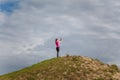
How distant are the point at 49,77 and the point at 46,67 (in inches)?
137

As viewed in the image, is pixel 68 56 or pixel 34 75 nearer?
pixel 34 75

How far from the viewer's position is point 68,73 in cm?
5569

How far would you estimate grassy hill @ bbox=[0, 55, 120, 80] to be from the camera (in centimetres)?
5528

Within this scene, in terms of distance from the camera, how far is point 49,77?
55062mm

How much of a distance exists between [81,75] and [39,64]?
27.3 ft

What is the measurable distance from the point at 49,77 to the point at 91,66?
7.85 m

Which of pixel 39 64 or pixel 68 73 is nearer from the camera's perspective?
pixel 68 73

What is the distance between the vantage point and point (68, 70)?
56406mm

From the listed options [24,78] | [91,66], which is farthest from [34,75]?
[91,66]

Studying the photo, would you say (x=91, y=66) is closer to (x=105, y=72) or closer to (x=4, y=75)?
(x=105, y=72)

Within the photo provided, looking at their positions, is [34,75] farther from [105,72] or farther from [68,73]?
[105,72]

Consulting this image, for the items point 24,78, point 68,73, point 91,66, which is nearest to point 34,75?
point 24,78

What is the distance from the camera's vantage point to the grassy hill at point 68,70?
5528cm

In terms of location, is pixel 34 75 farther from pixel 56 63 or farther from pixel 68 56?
pixel 68 56
